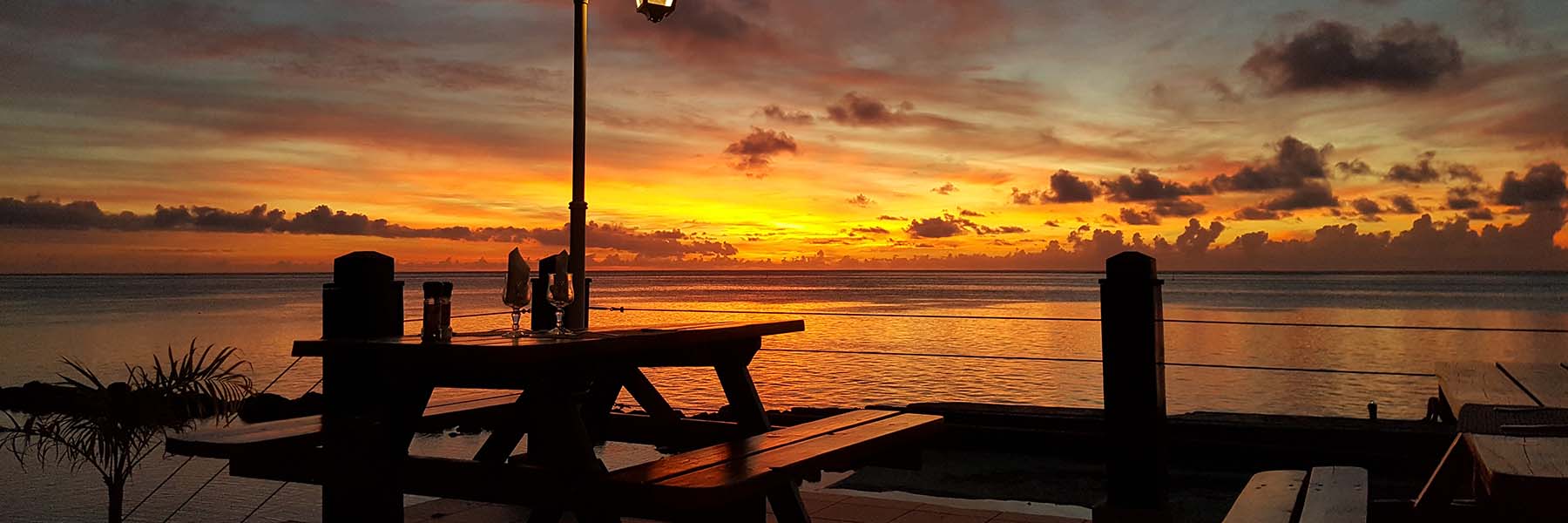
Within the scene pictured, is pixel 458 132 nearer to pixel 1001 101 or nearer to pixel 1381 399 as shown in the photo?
pixel 1001 101

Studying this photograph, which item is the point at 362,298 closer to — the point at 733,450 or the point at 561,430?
the point at 561,430

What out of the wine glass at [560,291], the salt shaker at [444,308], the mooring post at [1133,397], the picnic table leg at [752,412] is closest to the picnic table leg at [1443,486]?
the mooring post at [1133,397]

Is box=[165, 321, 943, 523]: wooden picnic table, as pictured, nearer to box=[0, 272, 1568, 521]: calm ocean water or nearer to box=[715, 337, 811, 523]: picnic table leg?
box=[715, 337, 811, 523]: picnic table leg

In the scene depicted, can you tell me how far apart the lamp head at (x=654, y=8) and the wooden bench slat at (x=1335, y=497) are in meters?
2.74

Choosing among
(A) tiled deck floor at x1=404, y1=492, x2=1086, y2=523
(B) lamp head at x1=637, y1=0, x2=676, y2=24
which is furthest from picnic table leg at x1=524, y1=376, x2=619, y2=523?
(B) lamp head at x1=637, y1=0, x2=676, y2=24

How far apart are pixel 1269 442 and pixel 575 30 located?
14.1 feet

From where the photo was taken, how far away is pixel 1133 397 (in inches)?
143

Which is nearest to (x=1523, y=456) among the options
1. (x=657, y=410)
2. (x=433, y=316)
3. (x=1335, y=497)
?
(x=1335, y=497)

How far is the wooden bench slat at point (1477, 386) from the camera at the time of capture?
260cm

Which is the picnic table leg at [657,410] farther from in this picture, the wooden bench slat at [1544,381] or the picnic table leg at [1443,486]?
the wooden bench slat at [1544,381]

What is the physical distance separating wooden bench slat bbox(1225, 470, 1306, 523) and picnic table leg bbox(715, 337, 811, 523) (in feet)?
4.17

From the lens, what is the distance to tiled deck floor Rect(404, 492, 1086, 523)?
4.14m

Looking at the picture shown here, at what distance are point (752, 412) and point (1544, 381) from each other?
2.39m

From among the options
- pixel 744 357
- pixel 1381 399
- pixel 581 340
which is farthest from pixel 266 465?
pixel 1381 399
